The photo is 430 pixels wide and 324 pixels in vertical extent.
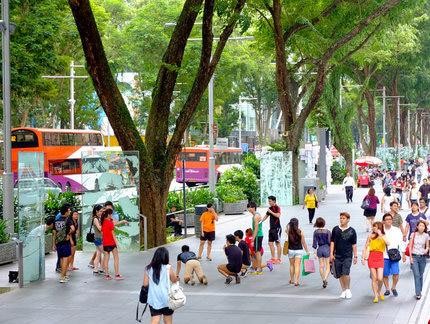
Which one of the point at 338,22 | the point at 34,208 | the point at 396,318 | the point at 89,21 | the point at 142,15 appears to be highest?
the point at 142,15

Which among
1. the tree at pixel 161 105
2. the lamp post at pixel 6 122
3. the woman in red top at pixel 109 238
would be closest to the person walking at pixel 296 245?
the woman in red top at pixel 109 238

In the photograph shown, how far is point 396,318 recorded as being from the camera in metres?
13.9

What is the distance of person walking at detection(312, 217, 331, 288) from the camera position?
54.4 feet

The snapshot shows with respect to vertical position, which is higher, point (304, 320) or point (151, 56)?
point (151, 56)

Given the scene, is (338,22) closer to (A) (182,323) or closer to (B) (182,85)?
(B) (182,85)

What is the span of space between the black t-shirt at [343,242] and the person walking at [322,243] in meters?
0.75

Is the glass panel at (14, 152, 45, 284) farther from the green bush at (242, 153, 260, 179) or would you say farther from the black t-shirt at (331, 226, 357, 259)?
the green bush at (242, 153, 260, 179)

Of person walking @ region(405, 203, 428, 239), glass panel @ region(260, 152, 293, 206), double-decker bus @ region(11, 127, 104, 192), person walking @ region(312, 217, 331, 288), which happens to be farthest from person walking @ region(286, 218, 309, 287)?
double-decker bus @ region(11, 127, 104, 192)

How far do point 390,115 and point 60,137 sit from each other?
35.9 meters

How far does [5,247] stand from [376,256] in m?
9.52

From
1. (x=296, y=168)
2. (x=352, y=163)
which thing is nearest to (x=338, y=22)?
(x=296, y=168)

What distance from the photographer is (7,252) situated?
21.4 meters

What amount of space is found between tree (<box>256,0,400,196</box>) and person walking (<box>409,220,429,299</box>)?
63.2 feet

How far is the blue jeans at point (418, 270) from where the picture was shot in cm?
1573
